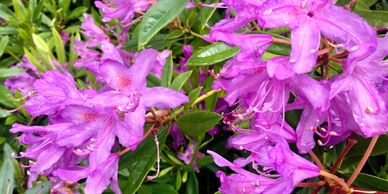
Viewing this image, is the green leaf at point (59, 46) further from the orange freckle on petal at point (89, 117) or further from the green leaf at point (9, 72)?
the orange freckle on petal at point (89, 117)

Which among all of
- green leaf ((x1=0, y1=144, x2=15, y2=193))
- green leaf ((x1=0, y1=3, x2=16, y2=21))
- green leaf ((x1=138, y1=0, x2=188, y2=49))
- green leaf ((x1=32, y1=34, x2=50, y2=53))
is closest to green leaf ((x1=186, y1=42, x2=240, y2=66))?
green leaf ((x1=138, y1=0, x2=188, y2=49))

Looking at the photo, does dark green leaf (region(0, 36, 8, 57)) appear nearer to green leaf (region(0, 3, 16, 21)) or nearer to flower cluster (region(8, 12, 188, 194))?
green leaf (region(0, 3, 16, 21))

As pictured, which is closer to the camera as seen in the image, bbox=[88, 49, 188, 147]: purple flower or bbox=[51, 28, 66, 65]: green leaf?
bbox=[88, 49, 188, 147]: purple flower

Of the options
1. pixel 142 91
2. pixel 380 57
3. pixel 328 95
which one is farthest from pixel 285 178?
pixel 142 91

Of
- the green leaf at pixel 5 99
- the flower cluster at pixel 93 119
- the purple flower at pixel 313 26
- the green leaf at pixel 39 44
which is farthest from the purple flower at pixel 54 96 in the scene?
the green leaf at pixel 5 99

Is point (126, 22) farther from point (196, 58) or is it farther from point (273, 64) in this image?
point (273, 64)

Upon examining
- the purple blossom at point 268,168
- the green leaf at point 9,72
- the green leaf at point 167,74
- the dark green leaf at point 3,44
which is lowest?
the green leaf at point 9,72

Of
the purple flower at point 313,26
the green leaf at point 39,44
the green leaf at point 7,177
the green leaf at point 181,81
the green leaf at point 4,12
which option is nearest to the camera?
the purple flower at point 313,26

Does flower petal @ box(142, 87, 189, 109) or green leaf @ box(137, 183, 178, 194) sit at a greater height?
flower petal @ box(142, 87, 189, 109)
